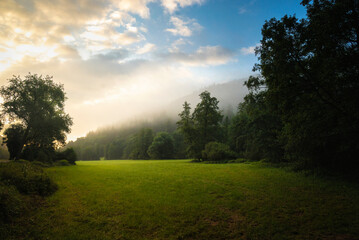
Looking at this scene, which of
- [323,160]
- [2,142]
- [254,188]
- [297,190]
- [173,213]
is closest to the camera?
[173,213]

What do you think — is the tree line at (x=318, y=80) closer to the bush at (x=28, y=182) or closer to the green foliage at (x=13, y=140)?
the bush at (x=28, y=182)

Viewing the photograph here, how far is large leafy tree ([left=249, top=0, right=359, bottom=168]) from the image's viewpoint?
10484 millimetres

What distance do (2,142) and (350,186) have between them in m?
48.4

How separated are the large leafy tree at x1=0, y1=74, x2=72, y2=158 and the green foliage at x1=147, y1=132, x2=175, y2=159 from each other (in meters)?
41.5

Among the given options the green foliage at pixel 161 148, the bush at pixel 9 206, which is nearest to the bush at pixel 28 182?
the bush at pixel 9 206

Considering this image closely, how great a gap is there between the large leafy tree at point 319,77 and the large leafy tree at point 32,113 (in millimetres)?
39210

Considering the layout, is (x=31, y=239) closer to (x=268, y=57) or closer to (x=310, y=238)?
(x=310, y=238)

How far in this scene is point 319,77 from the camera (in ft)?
37.6

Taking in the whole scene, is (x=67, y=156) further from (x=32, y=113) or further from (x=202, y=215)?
(x=202, y=215)

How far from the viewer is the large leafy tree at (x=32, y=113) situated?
31750 mm

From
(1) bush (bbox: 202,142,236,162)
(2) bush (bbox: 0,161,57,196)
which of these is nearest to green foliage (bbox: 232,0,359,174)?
(2) bush (bbox: 0,161,57,196)

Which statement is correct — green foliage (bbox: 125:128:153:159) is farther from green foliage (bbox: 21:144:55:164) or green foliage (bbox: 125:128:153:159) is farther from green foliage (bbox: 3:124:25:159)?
→ green foliage (bbox: 3:124:25:159)

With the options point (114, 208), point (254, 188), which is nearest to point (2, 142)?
point (114, 208)

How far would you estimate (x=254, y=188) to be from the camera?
1123 cm
